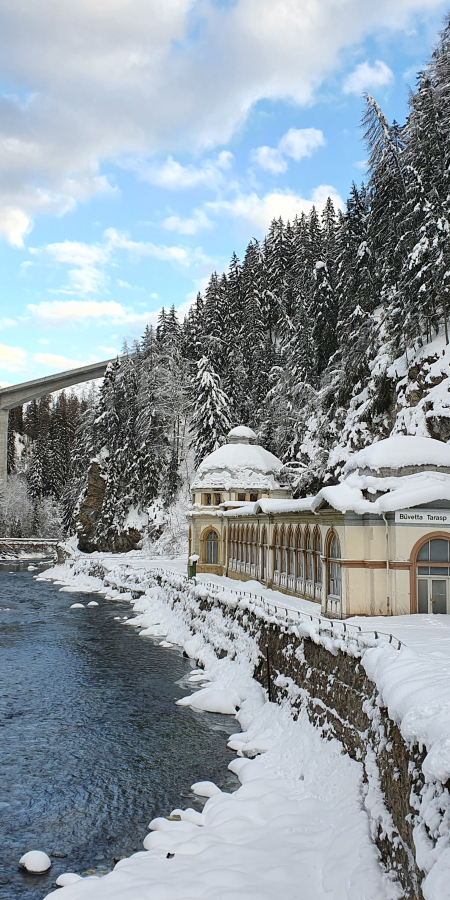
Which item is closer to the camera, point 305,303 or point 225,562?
point 225,562

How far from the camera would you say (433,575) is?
747 inches

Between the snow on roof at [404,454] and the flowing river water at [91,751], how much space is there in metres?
9.38

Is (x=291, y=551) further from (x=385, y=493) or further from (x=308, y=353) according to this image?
(x=308, y=353)

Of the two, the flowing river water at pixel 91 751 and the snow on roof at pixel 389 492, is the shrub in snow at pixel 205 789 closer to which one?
the flowing river water at pixel 91 751

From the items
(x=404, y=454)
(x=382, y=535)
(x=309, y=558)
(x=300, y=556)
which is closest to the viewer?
(x=382, y=535)

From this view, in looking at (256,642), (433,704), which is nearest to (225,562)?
(256,642)

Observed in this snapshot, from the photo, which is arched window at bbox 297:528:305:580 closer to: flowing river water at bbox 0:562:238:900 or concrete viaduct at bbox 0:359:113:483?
flowing river water at bbox 0:562:238:900

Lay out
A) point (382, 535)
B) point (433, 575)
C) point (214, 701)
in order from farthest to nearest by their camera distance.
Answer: point (214, 701) → point (382, 535) → point (433, 575)

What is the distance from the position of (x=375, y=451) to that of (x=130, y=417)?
5537 centimetres

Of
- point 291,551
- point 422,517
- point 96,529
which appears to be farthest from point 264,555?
point 96,529

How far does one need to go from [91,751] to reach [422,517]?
11.5m

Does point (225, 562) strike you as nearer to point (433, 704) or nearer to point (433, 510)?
point (433, 510)

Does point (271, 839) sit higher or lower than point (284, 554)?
lower

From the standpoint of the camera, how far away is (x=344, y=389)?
4053 cm
